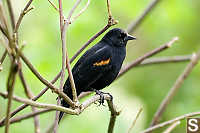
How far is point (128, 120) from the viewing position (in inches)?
129

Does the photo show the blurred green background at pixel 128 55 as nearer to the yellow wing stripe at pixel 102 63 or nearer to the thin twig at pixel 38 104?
the yellow wing stripe at pixel 102 63

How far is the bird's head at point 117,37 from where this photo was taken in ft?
11.9

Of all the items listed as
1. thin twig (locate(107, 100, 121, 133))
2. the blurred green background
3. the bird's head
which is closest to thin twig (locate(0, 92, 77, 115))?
thin twig (locate(107, 100, 121, 133))

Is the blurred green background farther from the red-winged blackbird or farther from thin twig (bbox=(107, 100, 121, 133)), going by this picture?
thin twig (bbox=(107, 100, 121, 133))

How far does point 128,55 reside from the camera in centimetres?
451

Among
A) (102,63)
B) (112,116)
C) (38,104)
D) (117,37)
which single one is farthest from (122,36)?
(38,104)

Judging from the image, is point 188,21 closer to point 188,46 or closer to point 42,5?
point 188,46

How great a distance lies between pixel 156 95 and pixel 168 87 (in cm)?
27

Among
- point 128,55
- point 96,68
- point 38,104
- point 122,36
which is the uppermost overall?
point 38,104

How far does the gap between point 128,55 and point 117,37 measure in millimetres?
862

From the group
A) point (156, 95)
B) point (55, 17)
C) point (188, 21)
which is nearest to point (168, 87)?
point (156, 95)

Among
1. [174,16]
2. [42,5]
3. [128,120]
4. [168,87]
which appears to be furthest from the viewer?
[168,87]

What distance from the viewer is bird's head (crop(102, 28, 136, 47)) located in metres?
3.63

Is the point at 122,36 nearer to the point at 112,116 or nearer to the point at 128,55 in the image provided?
the point at 128,55
